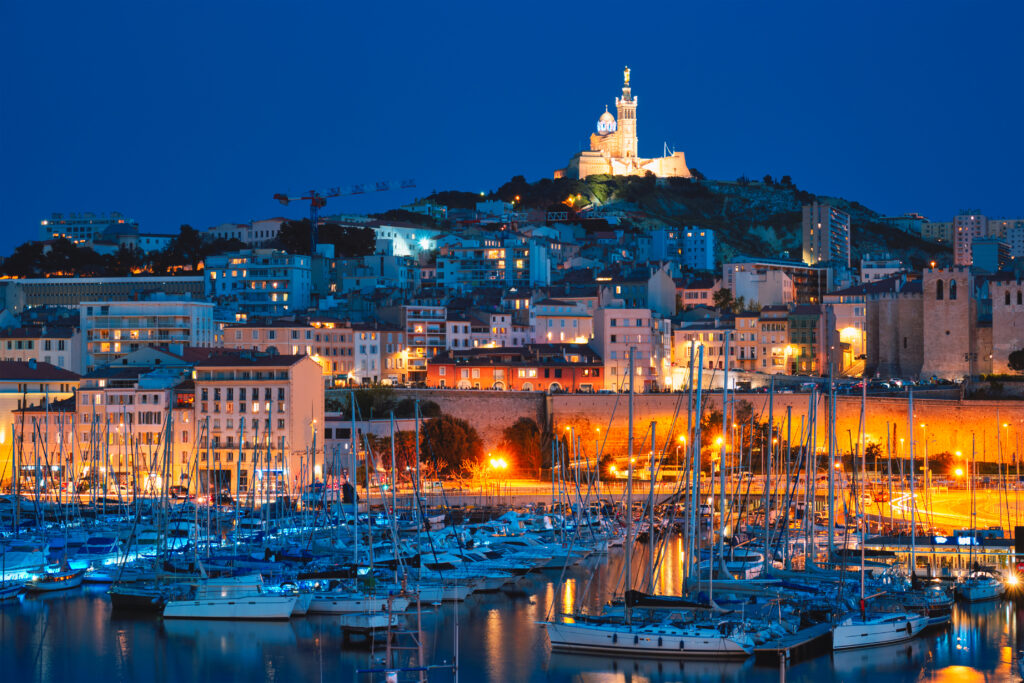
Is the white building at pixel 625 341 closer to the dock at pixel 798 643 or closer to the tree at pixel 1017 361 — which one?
the tree at pixel 1017 361

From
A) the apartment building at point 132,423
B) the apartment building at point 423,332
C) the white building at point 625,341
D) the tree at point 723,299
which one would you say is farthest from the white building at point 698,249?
the apartment building at point 132,423

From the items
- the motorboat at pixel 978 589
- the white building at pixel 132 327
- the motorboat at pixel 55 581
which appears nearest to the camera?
the motorboat at pixel 978 589

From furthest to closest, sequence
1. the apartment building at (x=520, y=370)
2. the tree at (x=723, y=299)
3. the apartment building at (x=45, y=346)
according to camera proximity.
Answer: the tree at (x=723, y=299), the apartment building at (x=45, y=346), the apartment building at (x=520, y=370)

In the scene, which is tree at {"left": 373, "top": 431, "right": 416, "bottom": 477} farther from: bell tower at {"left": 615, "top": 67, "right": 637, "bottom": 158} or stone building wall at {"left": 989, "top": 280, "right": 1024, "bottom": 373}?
bell tower at {"left": 615, "top": 67, "right": 637, "bottom": 158}

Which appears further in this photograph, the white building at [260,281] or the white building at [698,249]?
the white building at [698,249]

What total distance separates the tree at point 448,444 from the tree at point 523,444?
1464 mm

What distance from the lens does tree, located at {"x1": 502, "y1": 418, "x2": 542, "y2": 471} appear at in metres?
53.0

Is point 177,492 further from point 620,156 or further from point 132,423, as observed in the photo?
point 620,156

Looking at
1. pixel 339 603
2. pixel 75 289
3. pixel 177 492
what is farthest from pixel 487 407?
pixel 75 289

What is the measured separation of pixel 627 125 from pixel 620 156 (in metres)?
3.26

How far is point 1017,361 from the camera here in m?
55.3

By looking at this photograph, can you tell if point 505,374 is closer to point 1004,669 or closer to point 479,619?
point 479,619

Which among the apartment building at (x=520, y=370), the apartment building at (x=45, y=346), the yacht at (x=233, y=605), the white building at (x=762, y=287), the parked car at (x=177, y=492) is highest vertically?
the white building at (x=762, y=287)

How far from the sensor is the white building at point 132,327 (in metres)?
65.1
